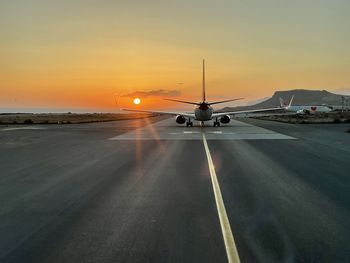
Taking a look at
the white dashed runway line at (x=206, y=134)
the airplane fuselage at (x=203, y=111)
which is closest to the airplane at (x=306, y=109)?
the airplane fuselage at (x=203, y=111)

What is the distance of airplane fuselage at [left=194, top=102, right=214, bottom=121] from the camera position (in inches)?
1532

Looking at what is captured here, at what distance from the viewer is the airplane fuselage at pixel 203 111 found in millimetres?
38906

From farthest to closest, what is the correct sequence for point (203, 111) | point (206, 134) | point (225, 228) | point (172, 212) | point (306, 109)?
point (306, 109), point (203, 111), point (206, 134), point (172, 212), point (225, 228)

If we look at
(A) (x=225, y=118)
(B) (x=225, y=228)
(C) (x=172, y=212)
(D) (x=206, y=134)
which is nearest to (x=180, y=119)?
(A) (x=225, y=118)

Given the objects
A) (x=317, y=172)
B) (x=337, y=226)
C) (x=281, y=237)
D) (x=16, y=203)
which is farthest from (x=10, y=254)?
(x=317, y=172)

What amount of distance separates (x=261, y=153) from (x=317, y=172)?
4972 millimetres

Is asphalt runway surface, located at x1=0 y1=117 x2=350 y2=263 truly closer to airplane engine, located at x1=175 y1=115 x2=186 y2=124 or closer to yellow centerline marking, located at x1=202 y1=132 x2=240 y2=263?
yellow centerline marking, located at x1=202 y1=132 x2=240 y2=263

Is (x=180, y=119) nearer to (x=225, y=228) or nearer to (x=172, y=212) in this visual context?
(x=172, y=212)

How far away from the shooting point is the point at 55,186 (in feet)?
30.3

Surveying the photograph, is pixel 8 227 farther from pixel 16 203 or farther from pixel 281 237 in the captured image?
pixel 281 237

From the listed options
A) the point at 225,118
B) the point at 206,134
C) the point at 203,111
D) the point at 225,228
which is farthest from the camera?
the point at 225,118

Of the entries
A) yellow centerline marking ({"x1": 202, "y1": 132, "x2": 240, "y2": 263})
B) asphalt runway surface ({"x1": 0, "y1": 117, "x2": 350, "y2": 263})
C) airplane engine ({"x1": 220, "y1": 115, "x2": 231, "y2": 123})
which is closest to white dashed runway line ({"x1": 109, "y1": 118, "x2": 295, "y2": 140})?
airplane engine ({"x1": 220, "y1": 115, "x2": 231, "y2": 123})

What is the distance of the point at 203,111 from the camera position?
128 ft

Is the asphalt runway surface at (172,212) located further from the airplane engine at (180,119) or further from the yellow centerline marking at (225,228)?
the airplane engine at (180,119)
